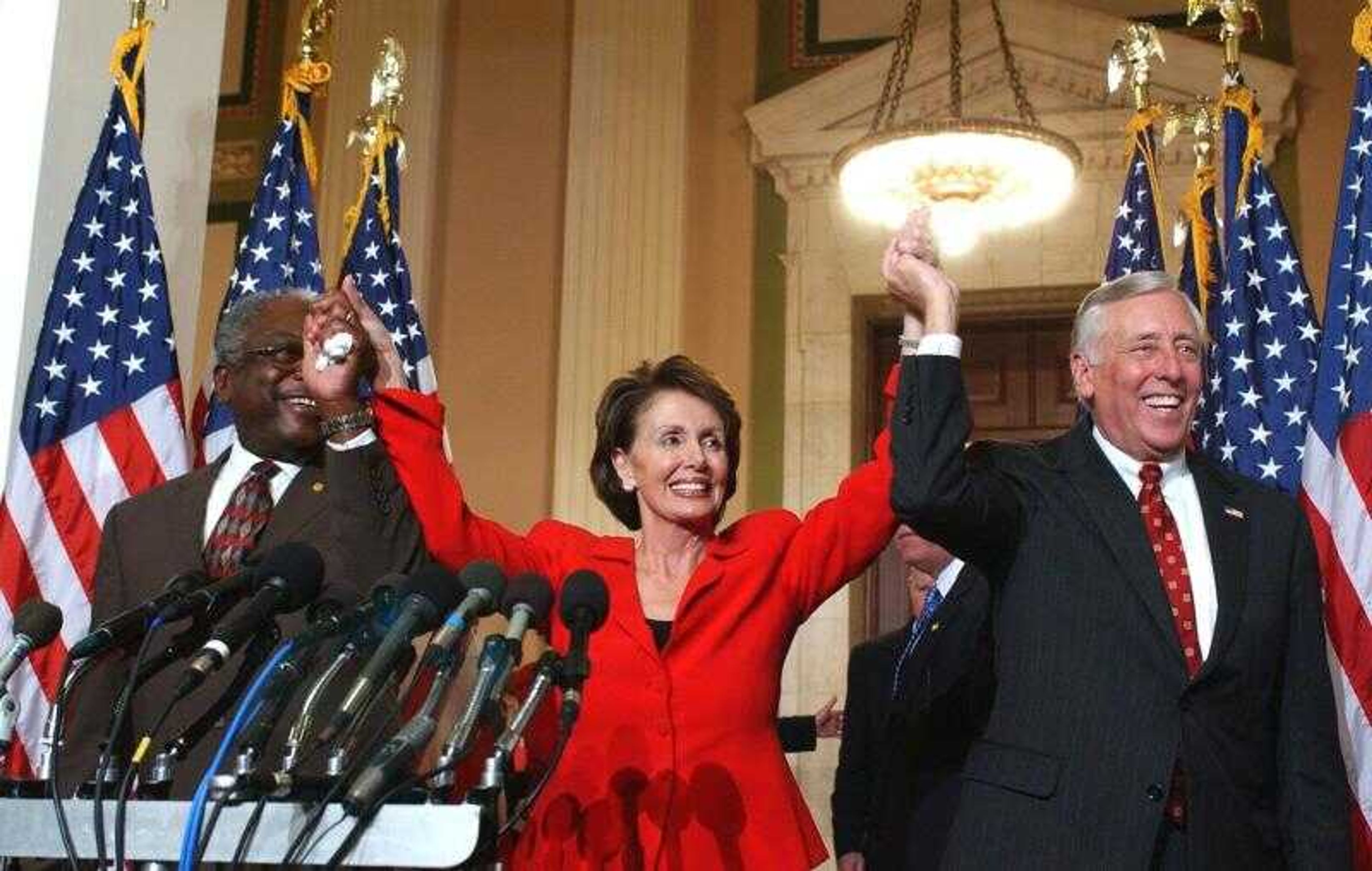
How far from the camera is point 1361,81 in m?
3.91

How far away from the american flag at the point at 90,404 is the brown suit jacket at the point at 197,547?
721 millimetres

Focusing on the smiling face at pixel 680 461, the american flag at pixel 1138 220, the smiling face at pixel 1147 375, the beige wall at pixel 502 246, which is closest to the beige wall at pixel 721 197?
the beige wall at pixel 502 246

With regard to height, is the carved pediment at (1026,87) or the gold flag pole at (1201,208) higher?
the carved pediment at (1026,87)

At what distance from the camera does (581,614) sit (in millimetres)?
1959

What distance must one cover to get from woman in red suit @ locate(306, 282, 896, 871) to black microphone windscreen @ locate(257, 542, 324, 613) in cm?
69

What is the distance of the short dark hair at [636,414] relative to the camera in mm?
2859

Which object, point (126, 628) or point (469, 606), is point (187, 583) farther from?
point (469, 606)

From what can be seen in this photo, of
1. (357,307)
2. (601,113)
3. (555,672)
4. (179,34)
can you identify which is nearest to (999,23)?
(601,113)

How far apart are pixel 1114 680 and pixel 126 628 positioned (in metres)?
1.34

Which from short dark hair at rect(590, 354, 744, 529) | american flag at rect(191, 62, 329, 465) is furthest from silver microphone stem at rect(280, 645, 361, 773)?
american flag at rect(191, 62, 329, 465)

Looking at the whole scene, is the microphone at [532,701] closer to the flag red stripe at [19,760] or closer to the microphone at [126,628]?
the microphone at [126,628]

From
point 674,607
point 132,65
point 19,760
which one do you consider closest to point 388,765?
point 674,607

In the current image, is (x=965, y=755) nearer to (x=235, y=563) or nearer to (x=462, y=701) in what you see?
(x=462, y=701)

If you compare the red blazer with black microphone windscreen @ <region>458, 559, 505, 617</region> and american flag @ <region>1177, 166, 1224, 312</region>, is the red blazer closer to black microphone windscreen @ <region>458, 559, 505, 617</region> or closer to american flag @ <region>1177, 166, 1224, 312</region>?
black microphone windscreen @ <region>458, 559, 505, 617</region>
